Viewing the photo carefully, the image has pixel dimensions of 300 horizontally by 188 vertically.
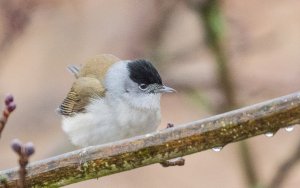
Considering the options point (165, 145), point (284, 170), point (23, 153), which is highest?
point (284, 170)

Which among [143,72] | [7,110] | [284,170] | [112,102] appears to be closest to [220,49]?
[143,72]

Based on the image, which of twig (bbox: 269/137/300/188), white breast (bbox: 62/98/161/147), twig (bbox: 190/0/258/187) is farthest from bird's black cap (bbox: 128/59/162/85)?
twig (bbox: 269/137/300/188)

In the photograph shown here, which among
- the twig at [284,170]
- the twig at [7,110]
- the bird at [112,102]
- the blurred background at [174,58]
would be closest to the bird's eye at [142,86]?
the bird at [112,102]

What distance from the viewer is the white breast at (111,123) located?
4.50 metres

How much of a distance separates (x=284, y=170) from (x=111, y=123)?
1.17 meters

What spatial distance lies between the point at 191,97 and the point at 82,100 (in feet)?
2.32

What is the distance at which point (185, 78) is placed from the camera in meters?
5.25

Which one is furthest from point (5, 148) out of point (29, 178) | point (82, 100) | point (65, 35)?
point (29, 178)

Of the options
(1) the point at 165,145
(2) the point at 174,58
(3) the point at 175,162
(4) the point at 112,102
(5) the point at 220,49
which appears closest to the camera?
(1) the point at 165,145

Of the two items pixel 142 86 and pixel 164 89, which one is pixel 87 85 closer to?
pixel 142 86

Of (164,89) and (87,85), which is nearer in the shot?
(164,89)

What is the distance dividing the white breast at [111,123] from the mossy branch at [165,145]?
1696 millimetres

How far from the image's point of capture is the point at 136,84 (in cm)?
480

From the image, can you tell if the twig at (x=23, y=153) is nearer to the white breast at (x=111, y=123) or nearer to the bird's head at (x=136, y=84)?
the white breast at (x=111, y=123)
